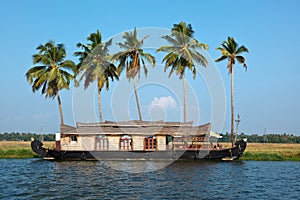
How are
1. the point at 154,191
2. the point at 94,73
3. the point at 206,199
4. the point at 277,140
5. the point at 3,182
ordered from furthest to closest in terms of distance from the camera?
1. the point at 277,140
2. the point at 94,73
3. the point at 3,182
4. the point at 154,191
5. the point at 206,199

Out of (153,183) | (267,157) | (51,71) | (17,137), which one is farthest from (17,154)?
(17,137)

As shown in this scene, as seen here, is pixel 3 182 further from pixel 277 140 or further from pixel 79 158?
pixel 277 140

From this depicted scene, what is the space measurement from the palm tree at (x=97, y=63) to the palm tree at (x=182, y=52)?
21.1 feet

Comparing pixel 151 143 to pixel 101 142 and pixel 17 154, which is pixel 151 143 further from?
pixel 17 154

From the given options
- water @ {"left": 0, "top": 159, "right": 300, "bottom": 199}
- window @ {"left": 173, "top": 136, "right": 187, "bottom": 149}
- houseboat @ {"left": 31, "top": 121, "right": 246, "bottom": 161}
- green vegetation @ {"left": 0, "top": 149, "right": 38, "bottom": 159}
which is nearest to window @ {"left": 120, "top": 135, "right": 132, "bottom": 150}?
houseboat @ {"left": 31, "top": 121, "right": 246, "bottom": 161}

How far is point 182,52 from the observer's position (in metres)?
41.2

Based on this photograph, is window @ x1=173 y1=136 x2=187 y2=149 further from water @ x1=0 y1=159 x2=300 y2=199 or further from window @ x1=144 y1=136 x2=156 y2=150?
water @ x1=0 y1=159 x2=300 y2=199

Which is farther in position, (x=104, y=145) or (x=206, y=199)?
(x=104, y=145)

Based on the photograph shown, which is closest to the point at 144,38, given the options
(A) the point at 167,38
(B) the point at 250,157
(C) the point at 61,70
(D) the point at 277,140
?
(A) the point at 167,38

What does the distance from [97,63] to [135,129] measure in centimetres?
1097

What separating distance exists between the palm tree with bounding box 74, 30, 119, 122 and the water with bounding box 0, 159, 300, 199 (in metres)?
15.6

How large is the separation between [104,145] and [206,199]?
2045 centimetres

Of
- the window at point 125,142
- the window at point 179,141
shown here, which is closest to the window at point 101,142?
the window at point 125,142

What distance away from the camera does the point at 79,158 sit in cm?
3550
